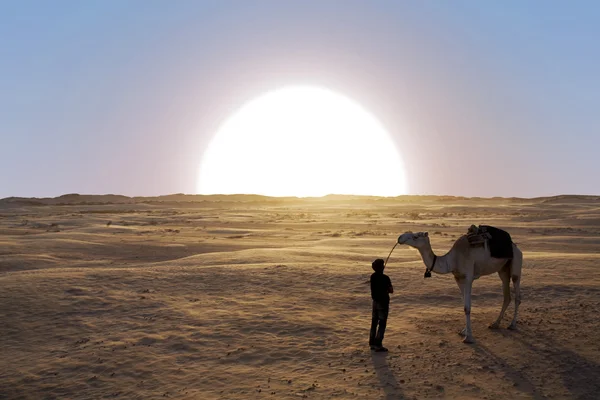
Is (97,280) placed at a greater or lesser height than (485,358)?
greater

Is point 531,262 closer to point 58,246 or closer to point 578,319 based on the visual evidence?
point 578,319

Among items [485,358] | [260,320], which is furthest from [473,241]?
[260,320]

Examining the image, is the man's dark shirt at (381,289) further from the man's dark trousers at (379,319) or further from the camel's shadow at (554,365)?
the camel's shadow at (554,365)

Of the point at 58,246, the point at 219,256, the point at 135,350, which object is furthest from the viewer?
the point at 58,246

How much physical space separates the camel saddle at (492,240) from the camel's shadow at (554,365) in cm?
177

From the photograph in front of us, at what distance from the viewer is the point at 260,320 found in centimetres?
1266

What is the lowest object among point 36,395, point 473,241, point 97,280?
point 36,395

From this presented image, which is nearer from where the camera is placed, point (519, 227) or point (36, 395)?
point (36, 395)

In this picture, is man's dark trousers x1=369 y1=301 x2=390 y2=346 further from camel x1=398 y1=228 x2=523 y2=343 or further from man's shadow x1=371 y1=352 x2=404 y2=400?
camel x1=398 y1=228 x2=523 y2=343

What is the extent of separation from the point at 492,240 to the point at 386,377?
4108mm

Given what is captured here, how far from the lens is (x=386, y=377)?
9.42 m

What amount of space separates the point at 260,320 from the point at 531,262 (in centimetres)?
1127

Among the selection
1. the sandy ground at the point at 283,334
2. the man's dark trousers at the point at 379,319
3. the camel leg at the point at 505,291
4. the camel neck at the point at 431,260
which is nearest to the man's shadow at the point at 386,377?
the sandy ground at the point at 283,334

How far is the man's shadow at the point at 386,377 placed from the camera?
8750mm
